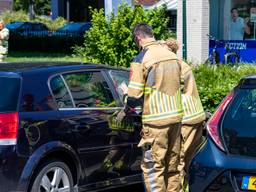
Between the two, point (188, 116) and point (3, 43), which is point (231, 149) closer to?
point (188, 116)

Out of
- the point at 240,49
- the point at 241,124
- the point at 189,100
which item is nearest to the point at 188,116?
the point at 189,100

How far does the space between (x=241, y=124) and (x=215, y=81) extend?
467 cm

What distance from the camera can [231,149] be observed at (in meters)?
4.77

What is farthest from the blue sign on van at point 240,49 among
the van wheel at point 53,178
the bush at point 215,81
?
the van wheel at point 53,178

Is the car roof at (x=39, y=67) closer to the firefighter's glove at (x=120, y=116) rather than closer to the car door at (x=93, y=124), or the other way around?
the car door at (x=93, y=124)

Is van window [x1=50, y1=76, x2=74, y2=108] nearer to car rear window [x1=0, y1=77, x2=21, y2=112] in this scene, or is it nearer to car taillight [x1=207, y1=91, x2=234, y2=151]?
car rear window [x1=0, y1=77, x2=21, y2=112]

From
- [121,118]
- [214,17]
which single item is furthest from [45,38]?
[121,118]

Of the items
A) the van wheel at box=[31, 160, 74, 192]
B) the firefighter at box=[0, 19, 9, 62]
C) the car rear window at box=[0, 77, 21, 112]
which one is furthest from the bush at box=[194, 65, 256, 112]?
the firefighter at box=[0, 19, 9, 62]

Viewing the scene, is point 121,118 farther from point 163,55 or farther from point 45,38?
point 45,38

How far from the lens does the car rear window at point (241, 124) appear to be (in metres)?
4.75

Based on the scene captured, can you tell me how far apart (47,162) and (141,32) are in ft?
A: 5.08

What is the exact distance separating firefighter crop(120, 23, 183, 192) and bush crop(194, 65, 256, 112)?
3.10m

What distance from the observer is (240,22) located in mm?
19609

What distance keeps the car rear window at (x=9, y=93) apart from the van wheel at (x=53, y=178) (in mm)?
661
